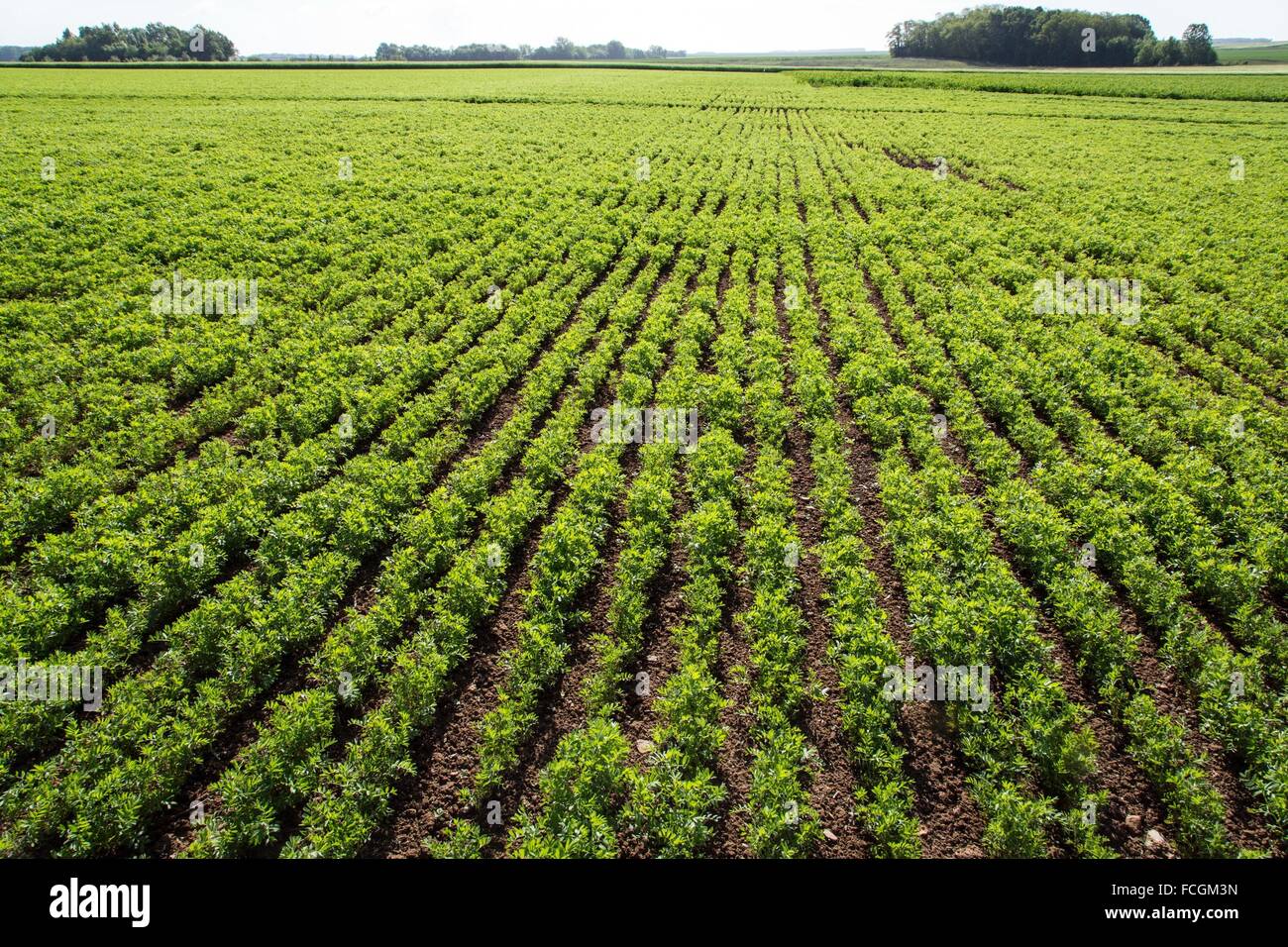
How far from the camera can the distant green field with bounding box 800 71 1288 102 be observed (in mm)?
55250

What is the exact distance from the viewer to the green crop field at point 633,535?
18.9ft

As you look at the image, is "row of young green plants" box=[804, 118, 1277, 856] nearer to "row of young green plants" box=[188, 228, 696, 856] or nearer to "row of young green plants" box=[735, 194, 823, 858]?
"row of young green plants" box=[735, 194, 823, 858]

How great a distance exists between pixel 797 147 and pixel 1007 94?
38123mm

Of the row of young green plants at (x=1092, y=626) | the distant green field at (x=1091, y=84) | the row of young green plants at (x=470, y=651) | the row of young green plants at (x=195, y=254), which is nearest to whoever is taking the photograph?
the row of young green plants at (x=470, y=651)

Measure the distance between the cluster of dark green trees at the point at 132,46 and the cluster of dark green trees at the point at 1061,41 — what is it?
4873 inches

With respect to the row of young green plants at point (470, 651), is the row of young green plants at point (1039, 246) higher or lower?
higher

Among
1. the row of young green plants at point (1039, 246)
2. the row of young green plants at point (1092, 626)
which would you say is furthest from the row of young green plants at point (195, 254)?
the row of young green plants at point (1092, 626)

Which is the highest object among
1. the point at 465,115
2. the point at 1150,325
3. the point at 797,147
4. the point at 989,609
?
the point at 465,115

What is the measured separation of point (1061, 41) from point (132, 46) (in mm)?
140004

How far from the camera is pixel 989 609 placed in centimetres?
738

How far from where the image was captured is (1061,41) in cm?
10062

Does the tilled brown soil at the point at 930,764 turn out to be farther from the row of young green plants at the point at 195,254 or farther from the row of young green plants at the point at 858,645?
the row of young green plants at the point at 195,254
